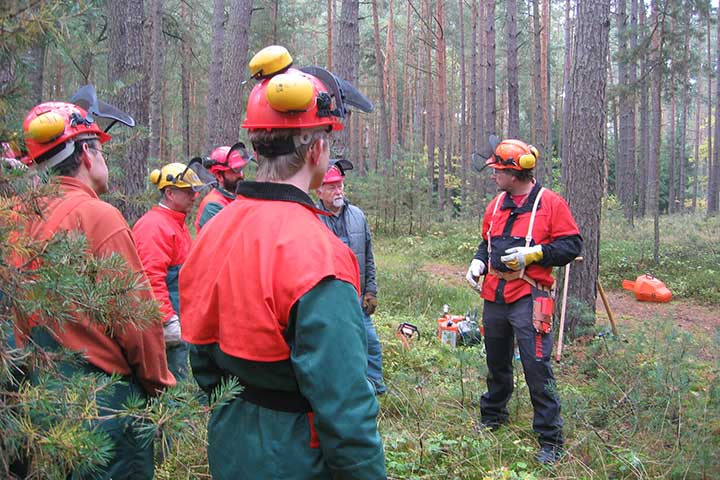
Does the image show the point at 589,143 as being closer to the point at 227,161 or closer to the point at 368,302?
the point at 368,302

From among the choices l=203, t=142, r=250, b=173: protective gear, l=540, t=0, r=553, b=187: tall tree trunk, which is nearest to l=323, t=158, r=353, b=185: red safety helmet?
l=203, t=142, r=250, b=173: protective gear

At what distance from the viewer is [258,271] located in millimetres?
1777

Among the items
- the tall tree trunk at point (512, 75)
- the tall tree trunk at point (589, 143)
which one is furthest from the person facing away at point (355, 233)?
the tall tree trunk at point (512, 75)

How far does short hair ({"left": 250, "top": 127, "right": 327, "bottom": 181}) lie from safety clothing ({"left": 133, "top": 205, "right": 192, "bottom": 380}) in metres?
2.54

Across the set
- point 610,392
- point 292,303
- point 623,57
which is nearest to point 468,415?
point 610,392

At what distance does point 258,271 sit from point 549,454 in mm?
3399

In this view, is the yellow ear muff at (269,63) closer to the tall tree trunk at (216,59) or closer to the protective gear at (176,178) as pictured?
the protective gear at (176,178)

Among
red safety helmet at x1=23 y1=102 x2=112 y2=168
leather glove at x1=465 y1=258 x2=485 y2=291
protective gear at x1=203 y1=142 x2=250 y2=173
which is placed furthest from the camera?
protective gear at x1=203 y1=142 x2=250 y2=173

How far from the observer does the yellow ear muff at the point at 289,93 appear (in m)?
1.88

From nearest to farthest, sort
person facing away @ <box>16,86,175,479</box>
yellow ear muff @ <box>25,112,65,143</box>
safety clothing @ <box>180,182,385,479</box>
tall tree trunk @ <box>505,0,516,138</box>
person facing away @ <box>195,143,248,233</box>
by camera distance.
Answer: safety clothing @ <box>180,182,385,479</box>, yellow ear muff @ <box>25,112,65,143</box>, person facing away @ <box>16,86,175,479</box>, person facing away @ <box>195,143,248,233</box>, tall tree trunk @ <box>505,0,516,138</box>

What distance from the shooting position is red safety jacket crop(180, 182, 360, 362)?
5.62 feet

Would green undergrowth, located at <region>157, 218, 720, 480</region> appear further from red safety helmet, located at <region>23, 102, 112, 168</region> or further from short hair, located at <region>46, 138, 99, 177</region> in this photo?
red safety helmet, located at <region>23, 102, 112, 168</region>

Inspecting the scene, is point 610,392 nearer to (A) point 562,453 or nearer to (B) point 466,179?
(A) point 562,453

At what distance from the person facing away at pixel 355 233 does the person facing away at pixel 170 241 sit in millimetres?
1217
